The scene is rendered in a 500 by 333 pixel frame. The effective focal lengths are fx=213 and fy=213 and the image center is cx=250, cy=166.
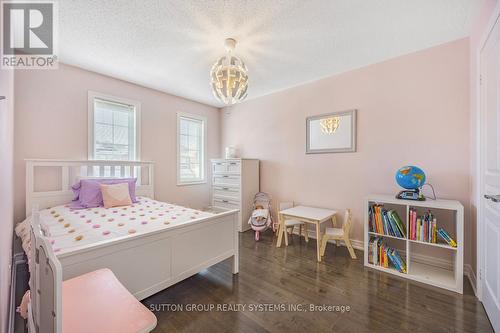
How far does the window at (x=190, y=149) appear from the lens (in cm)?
412

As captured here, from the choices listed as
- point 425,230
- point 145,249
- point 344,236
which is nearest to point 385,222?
point 425,230

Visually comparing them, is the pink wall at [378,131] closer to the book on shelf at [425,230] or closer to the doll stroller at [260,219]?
the doll stroller at [260,219]

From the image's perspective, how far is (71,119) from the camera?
9.33ft

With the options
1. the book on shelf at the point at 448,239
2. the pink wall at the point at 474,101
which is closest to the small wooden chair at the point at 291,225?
the book on shelf at the point at 448,239

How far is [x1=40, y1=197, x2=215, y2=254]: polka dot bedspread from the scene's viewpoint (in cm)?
162

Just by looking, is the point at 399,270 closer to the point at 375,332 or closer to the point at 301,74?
the point at 375,332

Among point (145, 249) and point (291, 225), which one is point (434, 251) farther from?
point (145, 249)

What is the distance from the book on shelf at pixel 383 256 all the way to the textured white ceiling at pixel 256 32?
225 cm

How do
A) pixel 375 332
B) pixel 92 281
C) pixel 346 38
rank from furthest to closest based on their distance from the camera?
pixel 346 38
pixel 375 332
pixel 92 281

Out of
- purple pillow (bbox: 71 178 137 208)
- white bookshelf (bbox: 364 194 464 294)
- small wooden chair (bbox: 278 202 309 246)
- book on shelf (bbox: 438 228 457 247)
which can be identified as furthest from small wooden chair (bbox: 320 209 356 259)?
purple pillow (bbox: 71 178 137 208)

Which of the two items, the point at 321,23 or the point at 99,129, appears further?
the point at 99,129

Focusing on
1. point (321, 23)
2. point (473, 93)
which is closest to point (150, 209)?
point (321, 23)

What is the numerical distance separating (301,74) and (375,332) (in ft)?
9.83

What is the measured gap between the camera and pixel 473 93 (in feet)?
6.74
